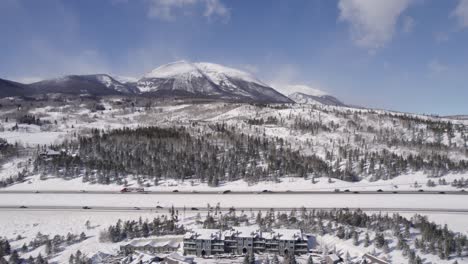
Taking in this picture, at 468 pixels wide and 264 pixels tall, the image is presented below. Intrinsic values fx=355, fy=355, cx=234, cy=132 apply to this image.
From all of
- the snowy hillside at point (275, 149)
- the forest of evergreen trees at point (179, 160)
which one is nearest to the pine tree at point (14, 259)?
the forest of evergreen trees at point (179, 160)

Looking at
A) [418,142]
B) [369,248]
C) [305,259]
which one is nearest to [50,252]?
[305,259]

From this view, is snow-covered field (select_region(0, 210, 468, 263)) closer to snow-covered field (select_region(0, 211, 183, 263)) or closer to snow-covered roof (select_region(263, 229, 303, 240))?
snow-covered field (select_region(0, 211, 183, 263))

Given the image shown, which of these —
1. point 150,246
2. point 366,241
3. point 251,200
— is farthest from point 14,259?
point 366,241

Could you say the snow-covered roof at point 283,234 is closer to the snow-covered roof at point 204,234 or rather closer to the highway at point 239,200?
the snow-covered roof at point 204,234

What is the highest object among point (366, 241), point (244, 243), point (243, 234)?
point (243, 234)

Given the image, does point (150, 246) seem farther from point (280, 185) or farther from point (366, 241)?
point (280, 185)

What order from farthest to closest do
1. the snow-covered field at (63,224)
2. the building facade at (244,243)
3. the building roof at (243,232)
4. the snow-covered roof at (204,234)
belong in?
the snow-covered field at (63,224), the building roof at (243,232), the snow-covered roof at (204,234), the building facade at (244,243)

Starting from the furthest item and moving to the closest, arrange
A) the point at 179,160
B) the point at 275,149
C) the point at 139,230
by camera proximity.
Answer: the point at 275,149, the point at 179,160, the point at 139,230

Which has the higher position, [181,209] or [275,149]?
[275,149]

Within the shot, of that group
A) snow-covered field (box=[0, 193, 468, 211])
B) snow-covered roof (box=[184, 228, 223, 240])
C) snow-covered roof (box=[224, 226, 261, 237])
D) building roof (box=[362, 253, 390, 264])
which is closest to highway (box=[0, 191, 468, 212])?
snow-covered field (box=[0, 193, 468, 211])
